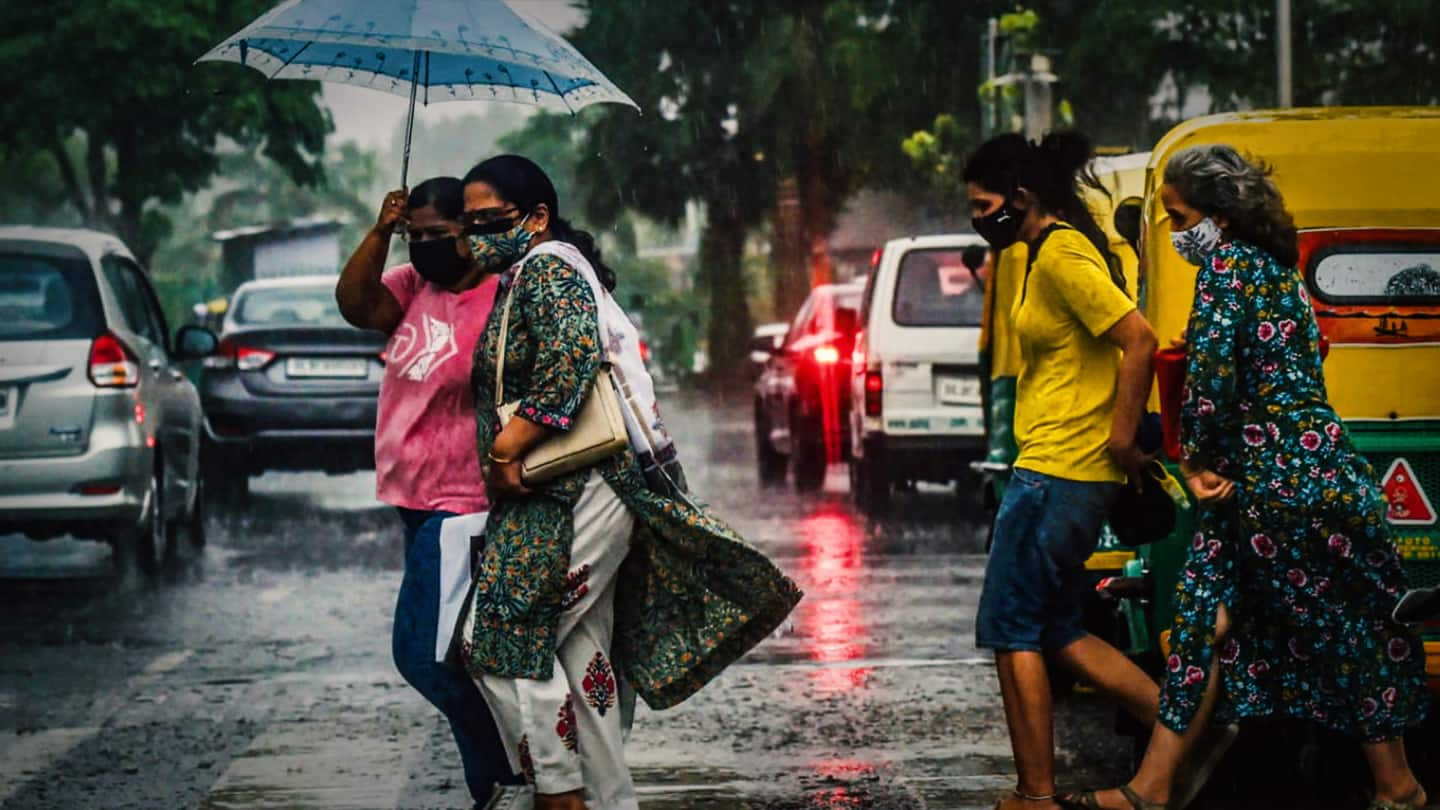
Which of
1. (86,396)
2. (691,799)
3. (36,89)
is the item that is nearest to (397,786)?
(691,799)

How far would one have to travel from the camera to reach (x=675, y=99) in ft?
147

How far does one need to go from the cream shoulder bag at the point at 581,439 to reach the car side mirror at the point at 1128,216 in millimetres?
4067

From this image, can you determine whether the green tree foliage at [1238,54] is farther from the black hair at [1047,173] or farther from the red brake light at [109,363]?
the black hair at [1047,173]

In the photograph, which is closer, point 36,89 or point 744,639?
point 744,639

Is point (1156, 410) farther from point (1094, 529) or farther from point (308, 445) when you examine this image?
point (308, 445)

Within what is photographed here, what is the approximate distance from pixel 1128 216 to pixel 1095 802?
3.54 metres

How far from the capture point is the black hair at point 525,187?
18.2 ft

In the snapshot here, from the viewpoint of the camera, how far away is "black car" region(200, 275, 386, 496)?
16.2 m

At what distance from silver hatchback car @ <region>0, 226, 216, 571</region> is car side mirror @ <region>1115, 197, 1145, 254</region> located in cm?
531

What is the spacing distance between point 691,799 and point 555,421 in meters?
1.88

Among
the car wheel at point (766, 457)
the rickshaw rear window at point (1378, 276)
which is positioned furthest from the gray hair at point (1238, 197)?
the car wheel at point (766, 457)

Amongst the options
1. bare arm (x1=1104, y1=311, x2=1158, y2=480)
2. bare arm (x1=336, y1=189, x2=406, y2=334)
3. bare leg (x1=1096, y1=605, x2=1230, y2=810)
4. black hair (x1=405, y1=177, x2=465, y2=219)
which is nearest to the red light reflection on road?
bare leg (x1=1096, y1=605, x2=1230, y2=810)

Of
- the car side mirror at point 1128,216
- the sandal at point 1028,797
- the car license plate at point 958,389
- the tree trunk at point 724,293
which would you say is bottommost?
the tree trunk at point 724,293

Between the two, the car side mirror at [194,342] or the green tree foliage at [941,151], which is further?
Answer: the green tree foliage at [941,151]
